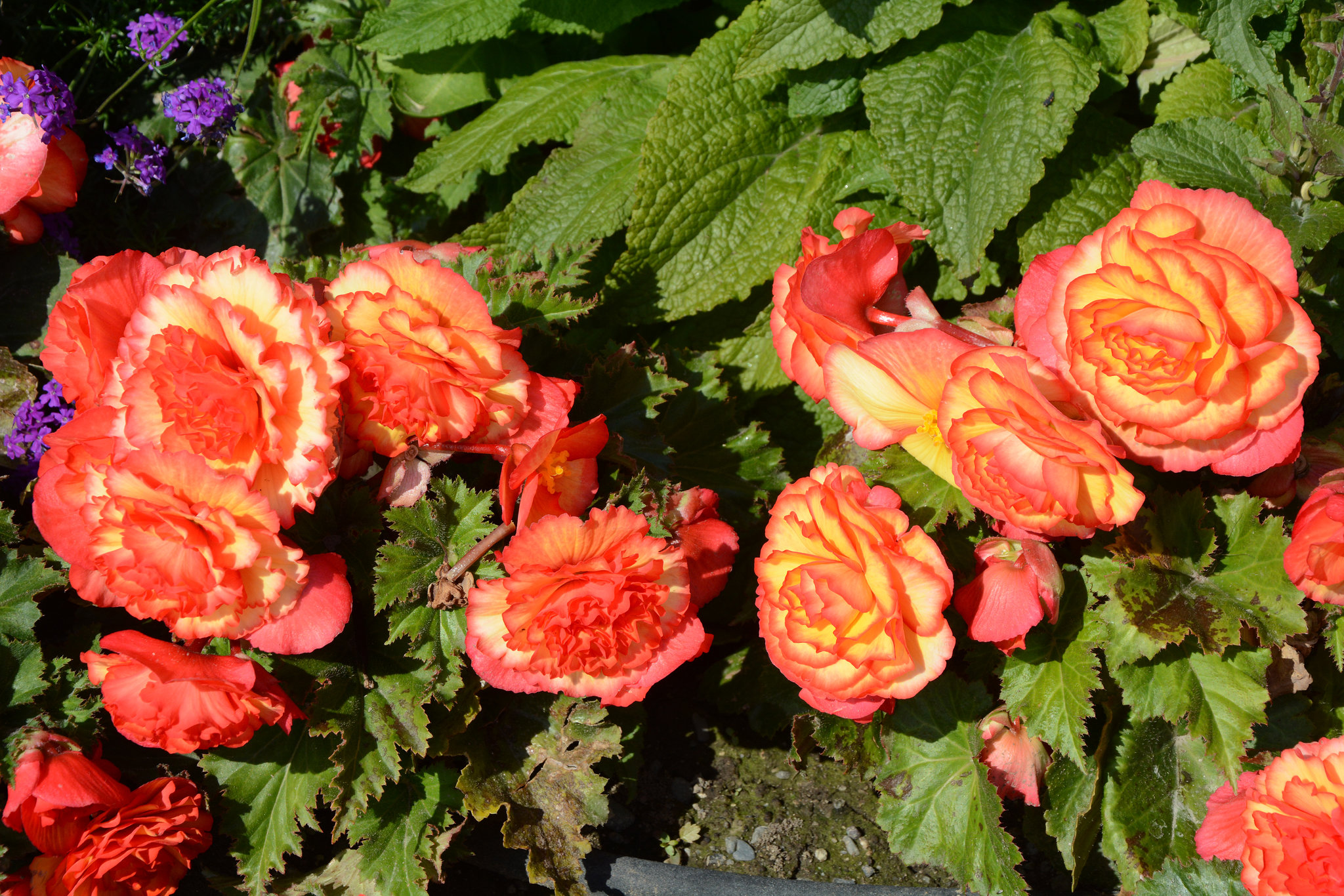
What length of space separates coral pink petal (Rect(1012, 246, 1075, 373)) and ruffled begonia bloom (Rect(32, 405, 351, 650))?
99 cm

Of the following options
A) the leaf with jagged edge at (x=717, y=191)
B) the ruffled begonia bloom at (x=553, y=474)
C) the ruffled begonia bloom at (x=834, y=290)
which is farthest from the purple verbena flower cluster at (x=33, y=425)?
the ruffled begonia bloom at (x=834, y=290)

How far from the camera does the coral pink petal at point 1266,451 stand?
1.19m

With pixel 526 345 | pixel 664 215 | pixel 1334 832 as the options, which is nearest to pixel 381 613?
pixel 526 345

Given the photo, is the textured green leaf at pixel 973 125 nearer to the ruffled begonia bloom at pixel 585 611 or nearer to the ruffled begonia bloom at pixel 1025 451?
the ruffled begonia bloom at pixel 1025 451

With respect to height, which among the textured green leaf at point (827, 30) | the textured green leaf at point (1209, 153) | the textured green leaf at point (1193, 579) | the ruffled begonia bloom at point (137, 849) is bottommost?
the textured green leaf at point (1193, 579)

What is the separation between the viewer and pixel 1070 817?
5.14 ft

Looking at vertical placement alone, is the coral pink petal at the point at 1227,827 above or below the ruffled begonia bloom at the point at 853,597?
below

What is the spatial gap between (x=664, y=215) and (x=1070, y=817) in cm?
135

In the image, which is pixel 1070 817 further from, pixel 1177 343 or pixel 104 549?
pixel 104 549

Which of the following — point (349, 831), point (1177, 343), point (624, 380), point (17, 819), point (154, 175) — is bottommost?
point (349, 831)

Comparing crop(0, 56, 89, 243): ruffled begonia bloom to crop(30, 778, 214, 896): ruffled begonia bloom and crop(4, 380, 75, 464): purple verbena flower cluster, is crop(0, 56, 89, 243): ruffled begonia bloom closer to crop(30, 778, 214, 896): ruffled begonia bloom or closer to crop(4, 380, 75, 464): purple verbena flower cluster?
crop(4, 380, 75, 464): purple verbena flower cluster

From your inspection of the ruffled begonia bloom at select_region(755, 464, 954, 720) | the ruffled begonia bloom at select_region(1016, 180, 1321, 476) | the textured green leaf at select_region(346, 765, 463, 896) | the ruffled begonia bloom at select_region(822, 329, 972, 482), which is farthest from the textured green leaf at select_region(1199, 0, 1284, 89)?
the textured green leaf at select_region(346, 765, 463, 896)

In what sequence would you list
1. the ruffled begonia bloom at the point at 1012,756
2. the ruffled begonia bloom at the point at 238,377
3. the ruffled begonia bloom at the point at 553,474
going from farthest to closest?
1. the ruffled begonia bloom at the point at 1012,756
2. the ruffled begonia bloom at the point at 553,474
3. the ruffled begonia bloom at the point at 238,377

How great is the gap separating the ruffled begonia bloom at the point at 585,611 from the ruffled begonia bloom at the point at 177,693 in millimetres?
310
